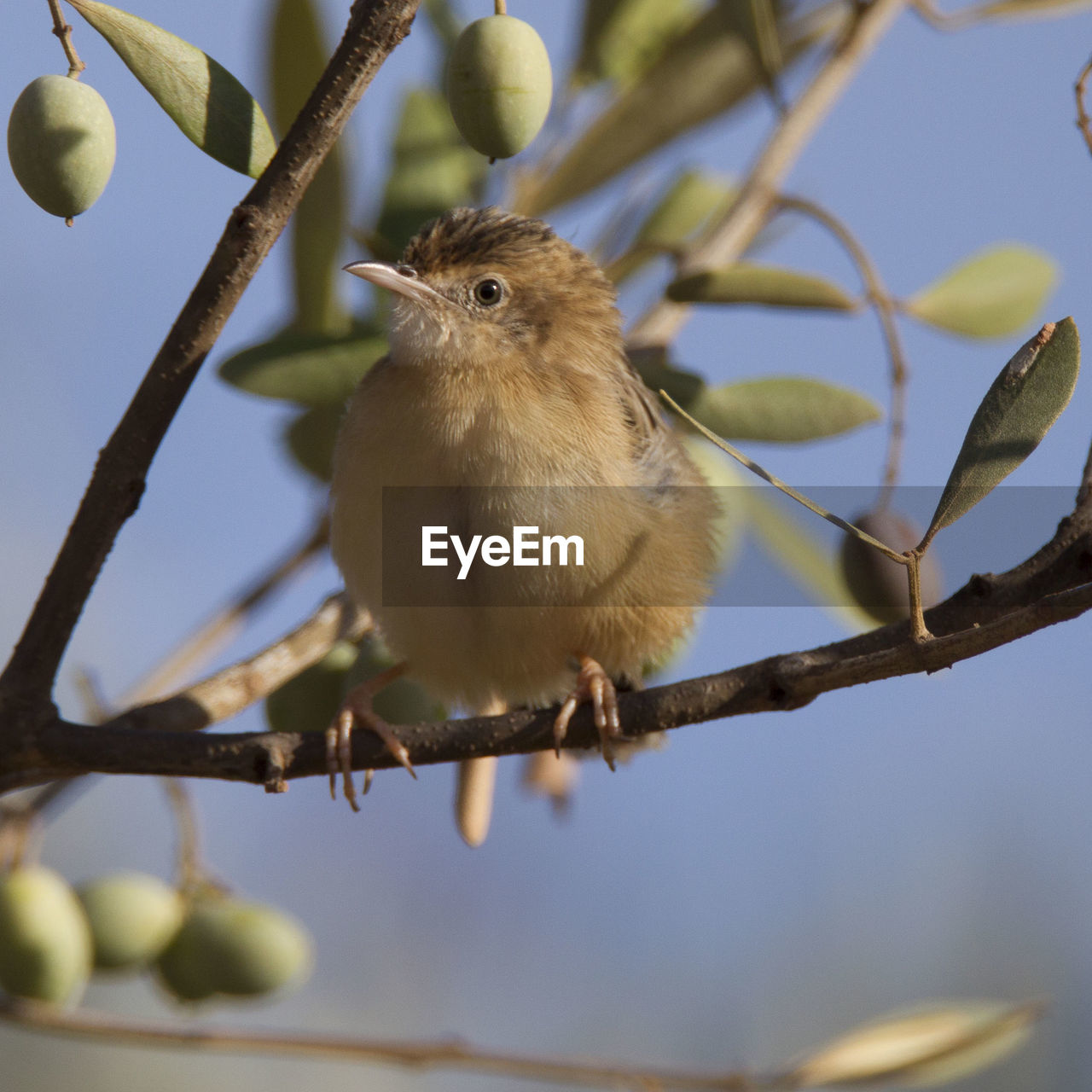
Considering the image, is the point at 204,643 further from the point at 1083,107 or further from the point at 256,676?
the point at 1083,107

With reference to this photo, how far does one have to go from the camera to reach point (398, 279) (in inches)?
131

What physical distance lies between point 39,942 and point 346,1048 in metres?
0.67

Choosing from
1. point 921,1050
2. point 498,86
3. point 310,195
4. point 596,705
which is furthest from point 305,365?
point 921,1050

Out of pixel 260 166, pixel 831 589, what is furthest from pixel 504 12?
pixel 831 589

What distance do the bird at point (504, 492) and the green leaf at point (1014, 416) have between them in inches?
43.4

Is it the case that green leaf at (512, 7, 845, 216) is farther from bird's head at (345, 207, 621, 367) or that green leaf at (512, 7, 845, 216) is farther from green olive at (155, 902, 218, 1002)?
green olive at (155, 902, 218, 1002)

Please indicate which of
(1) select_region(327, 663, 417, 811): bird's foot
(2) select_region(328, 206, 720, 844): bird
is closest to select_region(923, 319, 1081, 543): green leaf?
(1) select_region(327, 663, 417, 811): bird's foot

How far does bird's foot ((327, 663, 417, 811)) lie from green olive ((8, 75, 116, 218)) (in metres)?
0.93

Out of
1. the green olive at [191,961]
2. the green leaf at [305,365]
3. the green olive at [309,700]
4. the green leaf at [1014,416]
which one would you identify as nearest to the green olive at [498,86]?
the green leaf at [1014,416]

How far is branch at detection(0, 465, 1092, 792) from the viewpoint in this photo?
2061mm

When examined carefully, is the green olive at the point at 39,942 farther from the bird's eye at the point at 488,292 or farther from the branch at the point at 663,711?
the bird's eye at the point at 488,292

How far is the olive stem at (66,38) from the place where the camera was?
198cm

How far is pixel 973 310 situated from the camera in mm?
3703

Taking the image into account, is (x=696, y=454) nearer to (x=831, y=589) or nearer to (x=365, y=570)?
(x=831, y=589)
